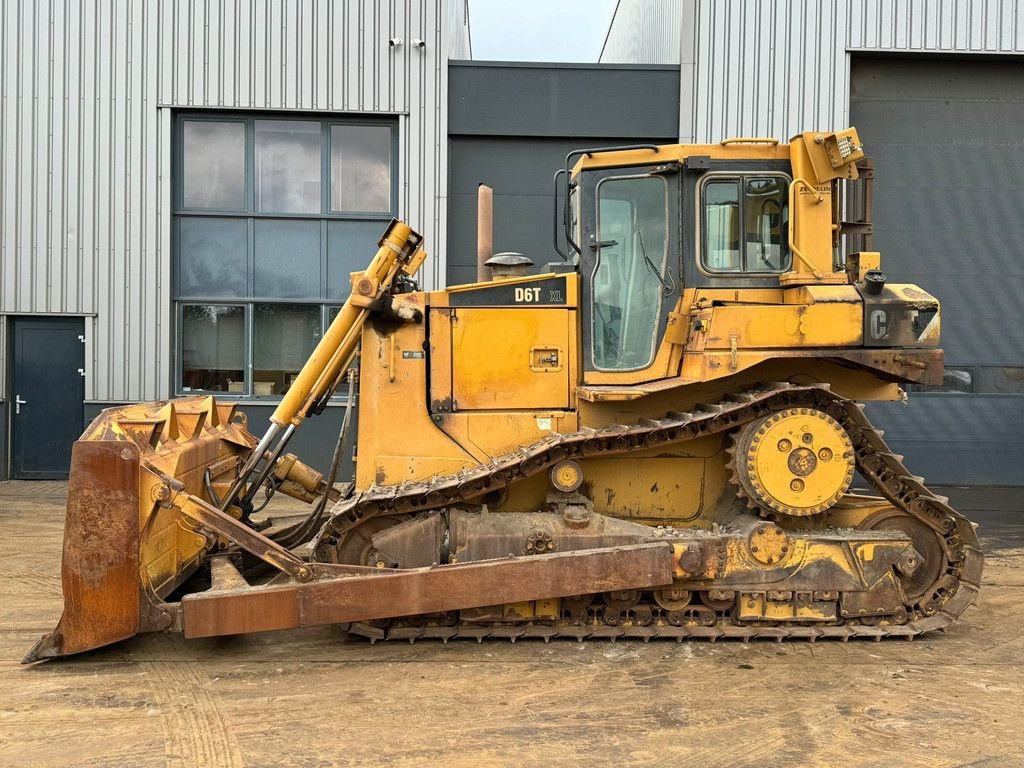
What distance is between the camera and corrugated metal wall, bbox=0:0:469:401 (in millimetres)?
12125

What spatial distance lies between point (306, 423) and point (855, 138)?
9191 millimetres

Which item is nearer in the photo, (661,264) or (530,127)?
(661,264)

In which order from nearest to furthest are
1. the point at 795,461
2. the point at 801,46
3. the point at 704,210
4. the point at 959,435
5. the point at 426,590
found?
1. the point at 426,590
2. the point at 795,461
3. the point at 704,210
4. the point at 801,46
5. the point at 959,435

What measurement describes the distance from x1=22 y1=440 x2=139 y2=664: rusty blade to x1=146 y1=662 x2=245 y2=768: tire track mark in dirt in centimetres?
38

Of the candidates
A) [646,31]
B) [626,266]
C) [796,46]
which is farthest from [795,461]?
[646,31]

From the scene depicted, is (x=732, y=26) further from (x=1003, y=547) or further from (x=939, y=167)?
(x=1003, y=547)

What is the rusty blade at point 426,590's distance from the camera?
480cm

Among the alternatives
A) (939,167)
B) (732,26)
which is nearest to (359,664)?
(732,26)

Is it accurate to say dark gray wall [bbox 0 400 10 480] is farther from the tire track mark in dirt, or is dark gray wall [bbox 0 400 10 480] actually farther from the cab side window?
the cab side window

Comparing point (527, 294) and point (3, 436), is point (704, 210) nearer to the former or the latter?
point (527, 294)

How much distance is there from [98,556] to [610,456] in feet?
10.8

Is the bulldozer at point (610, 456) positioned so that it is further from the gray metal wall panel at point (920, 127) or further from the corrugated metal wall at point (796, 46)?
the gray metal wall panel at point (920, 127)

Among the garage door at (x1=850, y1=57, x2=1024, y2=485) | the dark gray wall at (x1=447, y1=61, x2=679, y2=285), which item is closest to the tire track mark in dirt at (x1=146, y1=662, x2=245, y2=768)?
the dark gray wall at (x1=447, y1=61, x2=679, y2=285)

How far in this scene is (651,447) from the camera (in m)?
5.45
